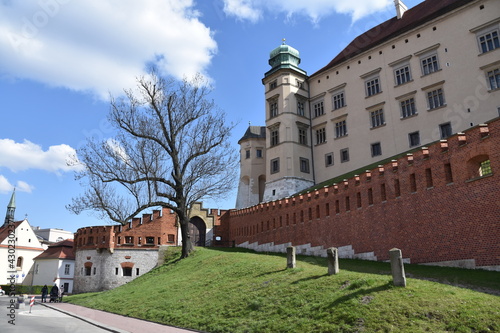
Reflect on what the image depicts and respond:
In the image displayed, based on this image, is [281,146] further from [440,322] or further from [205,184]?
[440,322]

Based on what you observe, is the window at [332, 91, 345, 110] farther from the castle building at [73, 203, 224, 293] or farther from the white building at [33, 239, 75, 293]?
the white building at [33, 239, 75, 293]

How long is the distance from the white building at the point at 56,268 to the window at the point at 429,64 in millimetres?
45650

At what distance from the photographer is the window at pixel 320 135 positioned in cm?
4200

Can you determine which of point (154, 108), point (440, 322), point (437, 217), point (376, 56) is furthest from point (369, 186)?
point (376, 56)

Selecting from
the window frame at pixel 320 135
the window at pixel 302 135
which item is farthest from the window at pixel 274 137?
the window frame at pixel 320 135

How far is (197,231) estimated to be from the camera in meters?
42.1

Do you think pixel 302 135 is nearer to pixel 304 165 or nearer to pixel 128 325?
pixel 304 165

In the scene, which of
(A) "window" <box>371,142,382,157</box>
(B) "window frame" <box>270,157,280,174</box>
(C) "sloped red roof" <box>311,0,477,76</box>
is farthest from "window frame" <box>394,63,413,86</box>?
(B) "window frame" <box>270,157,280,174</box>

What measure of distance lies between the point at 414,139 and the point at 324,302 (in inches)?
984

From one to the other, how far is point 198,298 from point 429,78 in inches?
1041

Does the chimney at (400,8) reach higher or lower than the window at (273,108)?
higher

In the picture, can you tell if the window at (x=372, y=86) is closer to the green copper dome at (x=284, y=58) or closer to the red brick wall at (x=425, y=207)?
the green copper dome at (x=284, y=58)

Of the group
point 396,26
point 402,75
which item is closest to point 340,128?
point 402,75

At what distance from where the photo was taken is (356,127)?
38.2 m
